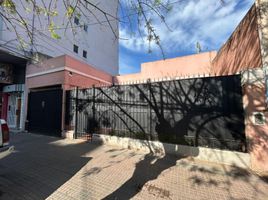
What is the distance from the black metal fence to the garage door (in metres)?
1.52

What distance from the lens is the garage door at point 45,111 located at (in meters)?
9.06

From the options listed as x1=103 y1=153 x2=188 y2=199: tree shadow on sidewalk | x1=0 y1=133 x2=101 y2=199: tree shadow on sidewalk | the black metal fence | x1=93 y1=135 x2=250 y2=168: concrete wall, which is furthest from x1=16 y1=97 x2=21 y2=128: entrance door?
x1=103 y1=153 x2=188 y2=199: tree shadow on sidewalk

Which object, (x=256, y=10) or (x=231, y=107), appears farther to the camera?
(x=231, y=107)

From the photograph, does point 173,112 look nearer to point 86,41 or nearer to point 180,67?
point 180,67

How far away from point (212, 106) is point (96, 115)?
485cm

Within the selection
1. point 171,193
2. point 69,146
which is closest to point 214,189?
point 171,193

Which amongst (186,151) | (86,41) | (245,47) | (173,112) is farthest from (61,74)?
(245,47)

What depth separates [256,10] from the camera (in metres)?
4.50

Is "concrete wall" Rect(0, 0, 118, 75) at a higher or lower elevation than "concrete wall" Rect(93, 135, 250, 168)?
higher

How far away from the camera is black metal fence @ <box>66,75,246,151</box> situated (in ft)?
16.4

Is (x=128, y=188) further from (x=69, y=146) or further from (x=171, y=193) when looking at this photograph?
(x=69, y=146)

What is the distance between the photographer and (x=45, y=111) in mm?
9648

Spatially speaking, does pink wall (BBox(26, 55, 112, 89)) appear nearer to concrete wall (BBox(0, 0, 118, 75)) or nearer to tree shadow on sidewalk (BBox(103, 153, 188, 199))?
concrete wall (BBox(0, 0, 118, 75))

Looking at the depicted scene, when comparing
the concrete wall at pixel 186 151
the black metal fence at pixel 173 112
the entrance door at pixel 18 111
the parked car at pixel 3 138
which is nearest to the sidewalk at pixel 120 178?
the concrete wall at pixel 186 151
